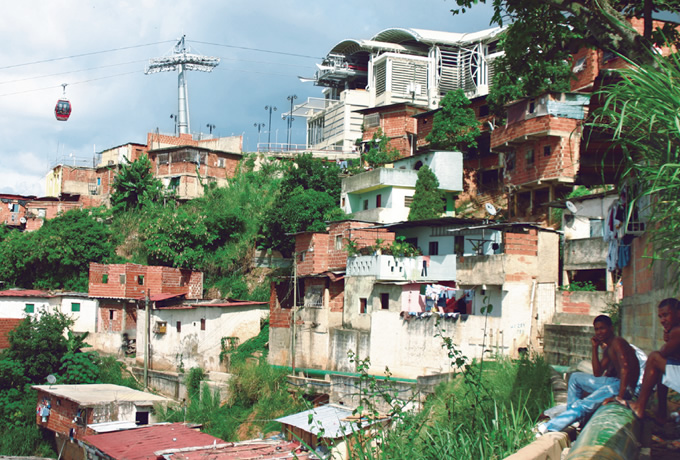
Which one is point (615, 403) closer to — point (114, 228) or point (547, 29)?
point (547, 29)

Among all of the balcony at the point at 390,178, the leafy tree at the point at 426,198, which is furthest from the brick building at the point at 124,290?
the leafy tree at the point at 426,198

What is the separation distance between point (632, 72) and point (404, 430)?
4182 millimetres

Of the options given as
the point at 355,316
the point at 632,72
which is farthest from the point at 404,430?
the point at 355,316

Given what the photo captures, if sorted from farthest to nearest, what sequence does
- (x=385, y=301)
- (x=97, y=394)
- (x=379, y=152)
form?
(x=379, y=152), (x=97, y=394), (x=385, y=301)

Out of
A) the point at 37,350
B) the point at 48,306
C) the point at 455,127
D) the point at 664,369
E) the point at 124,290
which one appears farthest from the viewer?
the point at 48,306

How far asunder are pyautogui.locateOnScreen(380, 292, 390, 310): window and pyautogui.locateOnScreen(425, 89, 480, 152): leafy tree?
12533 millimetres

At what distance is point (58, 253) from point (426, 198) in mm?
19933

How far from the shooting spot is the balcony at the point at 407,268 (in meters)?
24.4

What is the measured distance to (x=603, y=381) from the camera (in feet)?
22.0

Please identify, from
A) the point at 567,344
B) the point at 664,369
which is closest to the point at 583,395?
the point at 664,369

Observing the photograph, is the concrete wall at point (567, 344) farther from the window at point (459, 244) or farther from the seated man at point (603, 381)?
the seated man at point (603, 381)

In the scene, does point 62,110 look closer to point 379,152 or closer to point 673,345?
point 379,152

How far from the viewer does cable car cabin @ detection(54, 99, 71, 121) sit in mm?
44938

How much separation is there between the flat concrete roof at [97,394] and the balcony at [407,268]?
8812 mm
